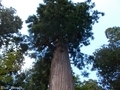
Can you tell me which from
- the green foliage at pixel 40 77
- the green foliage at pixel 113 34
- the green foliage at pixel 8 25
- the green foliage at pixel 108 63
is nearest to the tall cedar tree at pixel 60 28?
the green foliage at pixel 40 77

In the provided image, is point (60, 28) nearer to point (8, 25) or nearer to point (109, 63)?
point (8, 25)

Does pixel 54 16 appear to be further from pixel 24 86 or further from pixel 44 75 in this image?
pixel 24 86

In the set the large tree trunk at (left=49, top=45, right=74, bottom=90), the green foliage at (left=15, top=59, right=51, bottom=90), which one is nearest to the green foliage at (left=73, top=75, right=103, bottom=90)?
the green foliage at (left=15, top=59, right=51, bottom=90)

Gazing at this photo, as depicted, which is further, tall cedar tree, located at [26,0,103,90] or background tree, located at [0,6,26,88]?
background tree, located at [0,6,26,88]

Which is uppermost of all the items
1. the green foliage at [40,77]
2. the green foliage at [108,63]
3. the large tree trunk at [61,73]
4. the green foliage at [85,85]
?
the green foliage at [108,63]

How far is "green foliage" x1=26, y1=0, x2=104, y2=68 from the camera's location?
416 inches

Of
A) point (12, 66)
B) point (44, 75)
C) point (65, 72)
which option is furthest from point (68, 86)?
point (44, 75)

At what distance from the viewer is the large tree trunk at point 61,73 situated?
887 cm

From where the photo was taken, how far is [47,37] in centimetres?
1124

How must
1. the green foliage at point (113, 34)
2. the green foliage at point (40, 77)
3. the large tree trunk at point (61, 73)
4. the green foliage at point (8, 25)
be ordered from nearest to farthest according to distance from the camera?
1. the large tree trunk at point (61, 73)
2. the green foliage at point (40, 77)
3. the green foliage at point (8, 25)
4. the green foliage at point (113, 34)

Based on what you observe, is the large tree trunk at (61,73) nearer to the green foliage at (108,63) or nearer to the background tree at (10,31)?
the background tree at (10,31)

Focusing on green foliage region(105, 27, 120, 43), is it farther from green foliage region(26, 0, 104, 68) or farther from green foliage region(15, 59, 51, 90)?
green foliage region(15, 59, 51, 90)

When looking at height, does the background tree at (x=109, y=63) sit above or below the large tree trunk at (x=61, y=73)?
above

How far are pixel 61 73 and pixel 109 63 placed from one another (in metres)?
9.03
